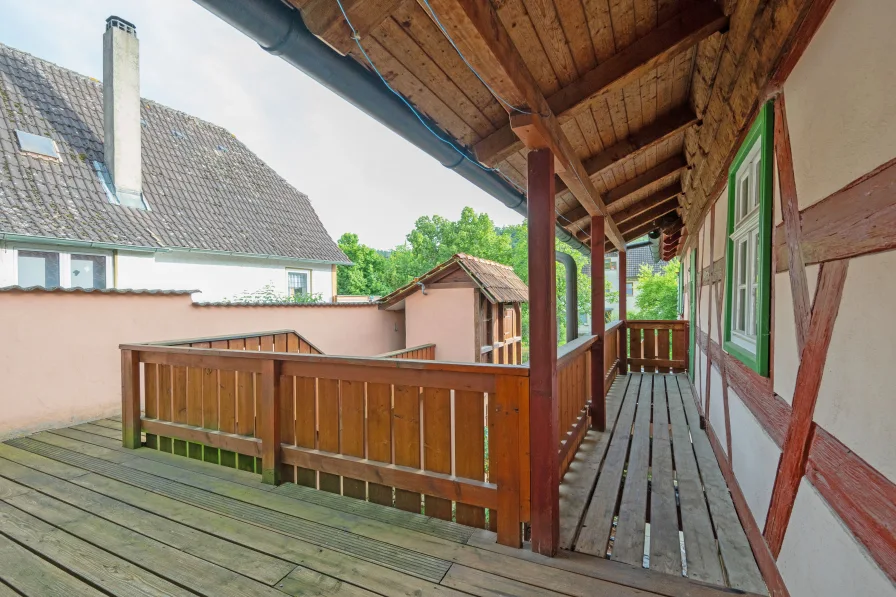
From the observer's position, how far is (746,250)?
2877 mm

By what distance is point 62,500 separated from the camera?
269 cm

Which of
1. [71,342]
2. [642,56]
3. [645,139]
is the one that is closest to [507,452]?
[642,56]

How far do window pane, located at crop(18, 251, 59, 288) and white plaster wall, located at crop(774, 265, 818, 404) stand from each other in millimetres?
9799

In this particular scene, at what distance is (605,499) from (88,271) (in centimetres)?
961

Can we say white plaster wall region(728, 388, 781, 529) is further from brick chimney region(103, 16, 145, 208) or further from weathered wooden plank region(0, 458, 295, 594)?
brick chimney region(103, 16, 145, 208)

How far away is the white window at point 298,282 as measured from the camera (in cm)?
1191

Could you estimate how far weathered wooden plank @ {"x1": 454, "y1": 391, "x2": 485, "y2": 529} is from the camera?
7.73 ft

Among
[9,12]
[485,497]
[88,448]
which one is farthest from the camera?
[9,12]

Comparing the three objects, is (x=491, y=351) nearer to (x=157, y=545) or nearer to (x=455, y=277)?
(x=455, y=277)

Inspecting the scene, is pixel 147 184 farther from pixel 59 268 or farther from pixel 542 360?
pixel 542 360

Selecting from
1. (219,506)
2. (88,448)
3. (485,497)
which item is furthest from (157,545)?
(88,448)

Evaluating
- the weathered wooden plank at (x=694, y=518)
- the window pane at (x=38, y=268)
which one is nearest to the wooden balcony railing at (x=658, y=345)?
the weathered wooden plank at (x=694, y=518)

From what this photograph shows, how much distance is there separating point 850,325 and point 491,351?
8.87 meters

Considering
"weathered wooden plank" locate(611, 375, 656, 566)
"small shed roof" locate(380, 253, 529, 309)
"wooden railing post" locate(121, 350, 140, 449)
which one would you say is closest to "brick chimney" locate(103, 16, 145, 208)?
"small shed roof" locate(380, 253, 529, 309)
